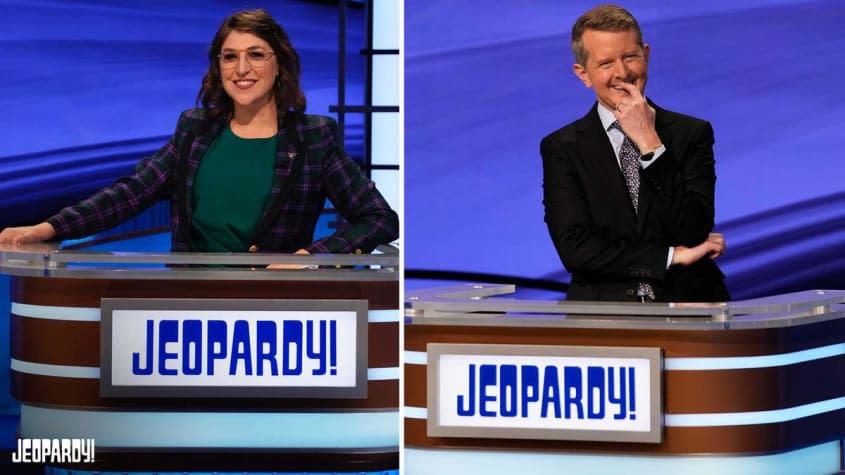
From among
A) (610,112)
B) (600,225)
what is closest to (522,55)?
(610,112)

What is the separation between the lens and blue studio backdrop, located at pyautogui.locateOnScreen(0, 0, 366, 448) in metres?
3.97

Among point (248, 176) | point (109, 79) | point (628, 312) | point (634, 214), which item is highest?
point (109, 79)

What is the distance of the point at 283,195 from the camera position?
3908 millimetres

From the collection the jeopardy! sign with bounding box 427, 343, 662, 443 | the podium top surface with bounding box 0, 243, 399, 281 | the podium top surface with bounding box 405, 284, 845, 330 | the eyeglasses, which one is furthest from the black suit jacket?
the eyeglasses

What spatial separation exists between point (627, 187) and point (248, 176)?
1140mm

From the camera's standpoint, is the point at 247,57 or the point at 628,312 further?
the point at 247,57

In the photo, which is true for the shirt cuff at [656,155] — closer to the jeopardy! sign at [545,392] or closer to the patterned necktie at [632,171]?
the patterned necktie at [632,171]

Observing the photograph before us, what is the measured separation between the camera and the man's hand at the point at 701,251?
3.63 m

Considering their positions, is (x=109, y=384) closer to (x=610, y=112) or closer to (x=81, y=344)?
(x=81, y=344)

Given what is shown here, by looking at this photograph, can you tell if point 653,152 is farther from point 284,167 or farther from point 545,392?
point 284,167

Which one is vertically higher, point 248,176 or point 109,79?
point 109,79

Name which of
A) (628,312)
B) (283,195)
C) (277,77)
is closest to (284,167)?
(283,195)

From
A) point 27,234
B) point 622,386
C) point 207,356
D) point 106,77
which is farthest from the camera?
point 106,77

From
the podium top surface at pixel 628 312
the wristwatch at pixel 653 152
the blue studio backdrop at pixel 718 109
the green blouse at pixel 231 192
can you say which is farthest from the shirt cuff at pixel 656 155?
the green blouse at pixel 231 192
